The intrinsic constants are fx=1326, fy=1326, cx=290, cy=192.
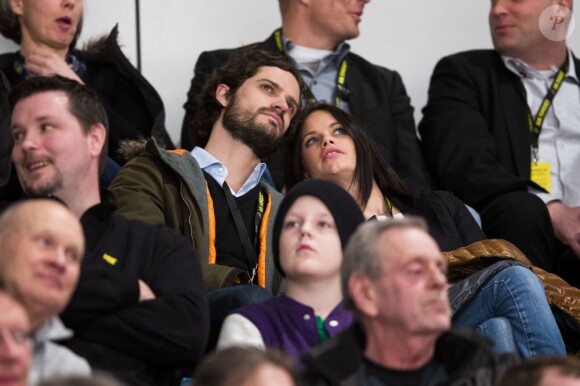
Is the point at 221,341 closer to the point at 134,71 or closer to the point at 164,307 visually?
the point at 164,307

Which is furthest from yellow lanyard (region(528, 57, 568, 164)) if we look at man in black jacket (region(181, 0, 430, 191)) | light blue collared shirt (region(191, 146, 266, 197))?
light blue collared shirt (region(191, 146, 266, 197))

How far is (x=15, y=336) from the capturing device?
8.16ft

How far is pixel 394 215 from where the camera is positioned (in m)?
4.43

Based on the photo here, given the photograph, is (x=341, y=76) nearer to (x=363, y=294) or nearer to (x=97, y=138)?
(x=97, y=138)

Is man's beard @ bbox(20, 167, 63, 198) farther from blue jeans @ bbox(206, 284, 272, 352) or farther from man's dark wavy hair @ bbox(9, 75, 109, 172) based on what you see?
blue jeans @ bbox(206, 284, 272, 352)

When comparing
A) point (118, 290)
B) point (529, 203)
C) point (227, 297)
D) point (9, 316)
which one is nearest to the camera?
point (9, 316)

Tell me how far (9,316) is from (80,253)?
0.38m

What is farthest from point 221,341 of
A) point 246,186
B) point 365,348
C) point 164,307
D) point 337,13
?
point 337,13

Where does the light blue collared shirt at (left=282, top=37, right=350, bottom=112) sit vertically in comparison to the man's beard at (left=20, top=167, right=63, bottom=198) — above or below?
below

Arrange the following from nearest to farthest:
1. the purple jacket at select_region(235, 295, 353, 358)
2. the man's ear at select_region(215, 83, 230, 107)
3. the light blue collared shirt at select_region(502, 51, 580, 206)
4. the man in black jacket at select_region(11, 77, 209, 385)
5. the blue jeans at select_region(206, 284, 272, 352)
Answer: the man in black jacket at select_region(11, 77, 209, 385) → the purple jacket at select_region(235, 295, 353, 358) → the blue jeans at select_region(206, 284, 272, 352) → the man's ear at select_region(215, 83, 230, 107) → the light blue collared shirt at select_region(502, 51, 580, 206)

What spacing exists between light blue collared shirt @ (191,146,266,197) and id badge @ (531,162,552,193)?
145cm

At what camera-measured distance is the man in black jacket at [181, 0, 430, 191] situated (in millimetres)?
5070

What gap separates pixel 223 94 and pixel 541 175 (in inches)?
57.4

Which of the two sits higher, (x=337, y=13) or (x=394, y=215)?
(x=337, y=13)
